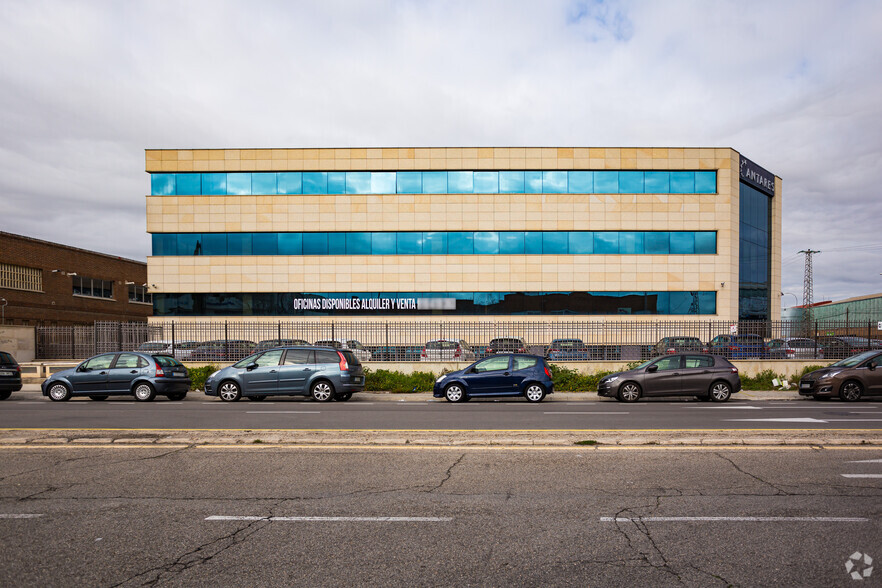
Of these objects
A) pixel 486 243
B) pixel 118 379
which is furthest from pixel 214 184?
pixel 118 379

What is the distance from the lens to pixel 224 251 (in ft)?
126

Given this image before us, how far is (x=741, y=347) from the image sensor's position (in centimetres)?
2222

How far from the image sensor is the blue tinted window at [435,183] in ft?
125

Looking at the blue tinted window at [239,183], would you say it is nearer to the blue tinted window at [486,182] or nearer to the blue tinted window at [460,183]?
the blue tinted window at [460,183]

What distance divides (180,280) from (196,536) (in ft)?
121

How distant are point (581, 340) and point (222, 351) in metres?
14.6

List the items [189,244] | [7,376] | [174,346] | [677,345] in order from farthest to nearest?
[189,244] < [174,346] < [677,345] < [7,376]

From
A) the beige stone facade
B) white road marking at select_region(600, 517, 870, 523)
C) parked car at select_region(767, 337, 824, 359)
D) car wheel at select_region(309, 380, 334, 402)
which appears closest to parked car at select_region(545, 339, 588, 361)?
parked car at select_region(767, 337, 824, 359)

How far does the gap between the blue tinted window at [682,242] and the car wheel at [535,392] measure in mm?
25551

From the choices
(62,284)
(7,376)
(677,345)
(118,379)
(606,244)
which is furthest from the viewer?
(62,284)

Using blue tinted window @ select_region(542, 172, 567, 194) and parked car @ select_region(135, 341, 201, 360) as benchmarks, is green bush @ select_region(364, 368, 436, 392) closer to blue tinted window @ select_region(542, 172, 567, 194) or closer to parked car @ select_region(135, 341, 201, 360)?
parked car @ select_region(135, 341, 201, 360)

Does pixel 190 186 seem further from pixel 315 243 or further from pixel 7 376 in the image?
pixel 7 376

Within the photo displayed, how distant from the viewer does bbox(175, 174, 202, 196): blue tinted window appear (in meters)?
38.5

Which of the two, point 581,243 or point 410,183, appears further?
point 410,183
